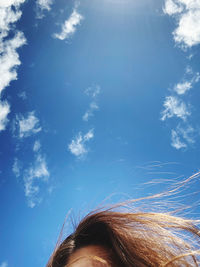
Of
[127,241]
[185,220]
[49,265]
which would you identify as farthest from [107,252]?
[185,220]

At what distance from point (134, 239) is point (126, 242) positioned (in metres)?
0.10

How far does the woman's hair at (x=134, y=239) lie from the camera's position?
7.23 feet

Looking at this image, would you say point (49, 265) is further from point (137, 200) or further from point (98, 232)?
point (137, 200)

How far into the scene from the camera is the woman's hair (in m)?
2.20

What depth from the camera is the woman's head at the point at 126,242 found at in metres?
2.18

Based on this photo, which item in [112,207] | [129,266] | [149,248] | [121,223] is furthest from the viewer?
[112,207]

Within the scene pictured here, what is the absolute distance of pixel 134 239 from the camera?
7.75ft

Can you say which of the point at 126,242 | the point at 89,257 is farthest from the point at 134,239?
the point at 89,257

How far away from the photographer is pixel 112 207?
106 inches

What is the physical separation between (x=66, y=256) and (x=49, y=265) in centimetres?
22

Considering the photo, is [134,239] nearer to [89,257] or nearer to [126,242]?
[126,242]

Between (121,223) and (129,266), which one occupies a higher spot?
(121,223)

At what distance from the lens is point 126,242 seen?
2314 millimetres

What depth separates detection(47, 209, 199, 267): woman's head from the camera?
2.18 m
